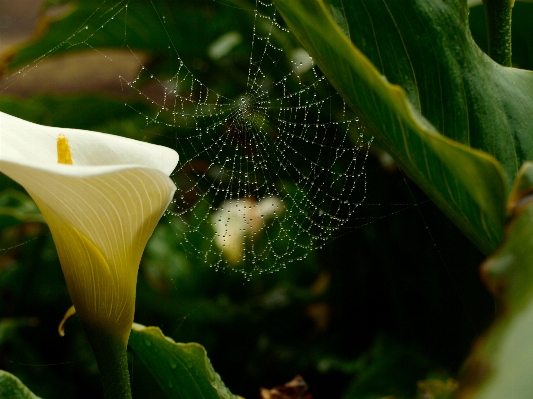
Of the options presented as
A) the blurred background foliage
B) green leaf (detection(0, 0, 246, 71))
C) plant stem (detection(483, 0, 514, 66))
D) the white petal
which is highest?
green leaf (detection(0, 0, 246, 71))

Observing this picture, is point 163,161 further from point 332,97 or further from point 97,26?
point 97,26

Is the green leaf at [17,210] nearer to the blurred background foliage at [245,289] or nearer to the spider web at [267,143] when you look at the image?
the blurred background foliage at [245,289]

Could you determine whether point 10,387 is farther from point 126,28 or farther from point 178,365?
point 126,28

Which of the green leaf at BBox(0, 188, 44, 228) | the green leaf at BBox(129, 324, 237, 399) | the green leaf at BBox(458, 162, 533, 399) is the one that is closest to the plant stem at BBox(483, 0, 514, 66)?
the green leaf at BBox(458, 162, 533, 399)

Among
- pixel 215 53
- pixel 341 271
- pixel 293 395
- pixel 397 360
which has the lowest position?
pixel 397 360

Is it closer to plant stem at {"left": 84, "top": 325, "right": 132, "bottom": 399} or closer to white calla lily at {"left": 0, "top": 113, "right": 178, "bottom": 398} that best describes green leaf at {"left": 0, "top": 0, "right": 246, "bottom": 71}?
white calla lily at {"left": 0, "top": 113, "right": 178, "bottom": 398}

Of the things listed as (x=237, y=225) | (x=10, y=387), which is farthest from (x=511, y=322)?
(x=237, y=225)

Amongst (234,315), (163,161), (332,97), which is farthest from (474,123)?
(234,315)
